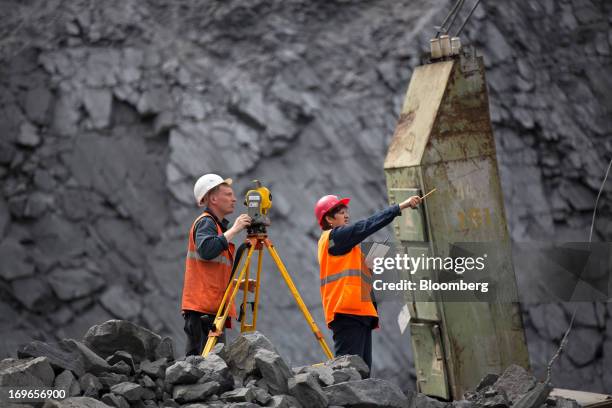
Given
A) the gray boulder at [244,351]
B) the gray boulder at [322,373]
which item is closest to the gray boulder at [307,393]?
the gray boulder at [322,373]

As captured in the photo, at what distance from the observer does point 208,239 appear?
4.65 metres

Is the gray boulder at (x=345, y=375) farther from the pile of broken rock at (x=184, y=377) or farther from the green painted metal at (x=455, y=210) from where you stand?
the green painted metal at (x=455, y=210)

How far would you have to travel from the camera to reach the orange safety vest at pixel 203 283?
4.82 m

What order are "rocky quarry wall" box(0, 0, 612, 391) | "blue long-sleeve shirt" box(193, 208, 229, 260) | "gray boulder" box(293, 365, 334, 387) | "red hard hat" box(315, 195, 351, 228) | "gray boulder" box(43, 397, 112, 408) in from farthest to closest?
"rocky quarry wall" box(0, 0, 612, 391) < "red hard hat" box(315, 195, 351, 228) < "blue long-sleeve shirt" box(193, 208, 229, 260) < "gray boulder" box(293, 365, 334, 387) < "gray boulder" box(43, 397, 112, 408)

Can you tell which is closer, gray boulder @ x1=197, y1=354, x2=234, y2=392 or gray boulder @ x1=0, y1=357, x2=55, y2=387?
gray boulder @ x1=0, y1=357, x2=55, y2=387

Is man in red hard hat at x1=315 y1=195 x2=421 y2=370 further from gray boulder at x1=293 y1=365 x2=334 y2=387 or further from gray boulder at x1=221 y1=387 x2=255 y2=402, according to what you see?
gray boulder at x1=221 y1=387 x2=255 y2=402

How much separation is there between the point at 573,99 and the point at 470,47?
7.44 m

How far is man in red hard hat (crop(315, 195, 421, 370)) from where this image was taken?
5.00 m

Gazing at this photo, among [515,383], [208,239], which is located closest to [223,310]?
[208,239]

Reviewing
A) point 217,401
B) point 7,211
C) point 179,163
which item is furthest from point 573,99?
point 217,401

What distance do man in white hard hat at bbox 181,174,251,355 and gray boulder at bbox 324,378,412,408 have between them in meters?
0.94

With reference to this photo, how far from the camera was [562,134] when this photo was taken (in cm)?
1210

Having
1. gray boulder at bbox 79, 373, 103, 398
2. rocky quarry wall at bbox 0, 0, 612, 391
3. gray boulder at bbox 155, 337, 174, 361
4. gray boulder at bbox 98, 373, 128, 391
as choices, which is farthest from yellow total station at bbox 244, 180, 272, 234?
rocky quarry wall at bbox 0, 0, 612, 391

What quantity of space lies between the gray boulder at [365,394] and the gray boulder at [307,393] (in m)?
0.09
